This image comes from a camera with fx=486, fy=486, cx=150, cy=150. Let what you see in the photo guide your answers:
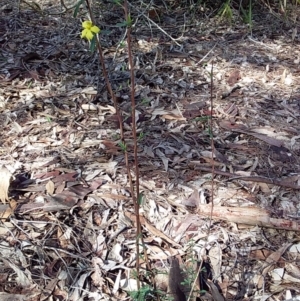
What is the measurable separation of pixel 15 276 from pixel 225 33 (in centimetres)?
262

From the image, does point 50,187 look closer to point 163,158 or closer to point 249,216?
point 163,158

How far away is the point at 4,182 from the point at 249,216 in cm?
102

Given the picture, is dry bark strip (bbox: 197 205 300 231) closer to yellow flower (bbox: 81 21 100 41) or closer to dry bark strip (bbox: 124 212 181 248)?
dry bark strip (bbox: 124 212 181 248)

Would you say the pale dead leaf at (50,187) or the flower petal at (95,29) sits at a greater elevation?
the flower petal at (95,29)

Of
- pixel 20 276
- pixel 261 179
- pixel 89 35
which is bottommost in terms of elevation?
pixel 261 179

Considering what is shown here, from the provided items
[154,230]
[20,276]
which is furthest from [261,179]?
[20,276]

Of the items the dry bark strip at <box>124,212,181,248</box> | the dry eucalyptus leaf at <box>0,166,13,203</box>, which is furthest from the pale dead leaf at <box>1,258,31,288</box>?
the dry bark strip at <box>124,212,181,248</box>

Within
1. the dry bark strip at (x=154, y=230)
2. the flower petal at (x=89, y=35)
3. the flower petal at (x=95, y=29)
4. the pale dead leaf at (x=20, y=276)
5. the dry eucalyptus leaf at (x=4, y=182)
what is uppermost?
the flower petal at (x=95, y=29)

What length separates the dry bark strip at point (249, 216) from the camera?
1.93m

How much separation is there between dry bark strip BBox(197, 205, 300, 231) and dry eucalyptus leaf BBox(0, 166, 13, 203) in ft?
2.60

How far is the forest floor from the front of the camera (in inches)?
68.8

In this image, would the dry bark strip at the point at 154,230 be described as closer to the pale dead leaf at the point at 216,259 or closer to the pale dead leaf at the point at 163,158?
the pale dead leaf at the point at 216,259

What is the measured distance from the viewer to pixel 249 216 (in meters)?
1.96

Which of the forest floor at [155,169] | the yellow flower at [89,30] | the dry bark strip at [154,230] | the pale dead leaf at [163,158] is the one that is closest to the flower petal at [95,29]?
the yellow flower at [89,30]
